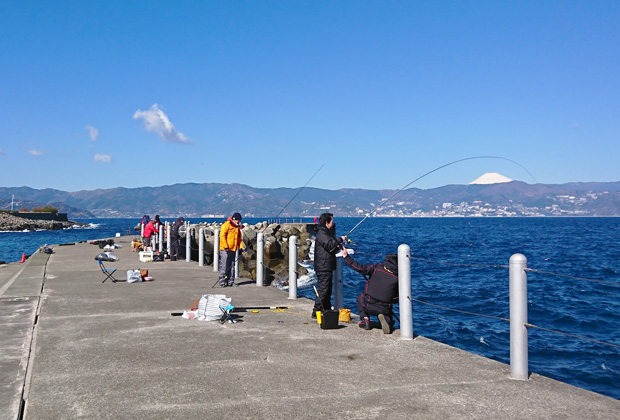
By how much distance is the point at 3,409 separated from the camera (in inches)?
178

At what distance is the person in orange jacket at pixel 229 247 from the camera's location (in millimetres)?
13052

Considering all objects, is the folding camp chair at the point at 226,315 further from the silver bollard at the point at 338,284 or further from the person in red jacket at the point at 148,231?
the person in red jacket at the point at 148,231

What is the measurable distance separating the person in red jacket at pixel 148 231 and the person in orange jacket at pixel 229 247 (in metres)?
13.2

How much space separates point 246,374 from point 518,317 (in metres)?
2.76

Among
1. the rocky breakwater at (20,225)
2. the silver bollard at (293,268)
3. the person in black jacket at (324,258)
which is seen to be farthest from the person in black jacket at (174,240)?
the rocky breakwater at (20,225)

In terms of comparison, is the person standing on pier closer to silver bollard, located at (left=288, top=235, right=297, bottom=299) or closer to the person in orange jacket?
the person in orange jacket

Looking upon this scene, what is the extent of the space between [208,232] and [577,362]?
2465 centimetres

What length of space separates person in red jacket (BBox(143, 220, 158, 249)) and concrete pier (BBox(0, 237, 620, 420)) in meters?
16.7

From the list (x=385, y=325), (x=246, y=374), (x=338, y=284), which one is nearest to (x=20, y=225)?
(x=338, y=284)

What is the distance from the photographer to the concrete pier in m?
4.55

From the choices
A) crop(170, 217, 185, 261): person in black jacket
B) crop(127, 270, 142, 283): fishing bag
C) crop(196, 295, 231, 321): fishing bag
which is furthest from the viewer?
crop(170, 217, 185, 261): person in black jacket

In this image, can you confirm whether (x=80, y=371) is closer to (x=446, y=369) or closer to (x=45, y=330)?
(x=45, y=330)

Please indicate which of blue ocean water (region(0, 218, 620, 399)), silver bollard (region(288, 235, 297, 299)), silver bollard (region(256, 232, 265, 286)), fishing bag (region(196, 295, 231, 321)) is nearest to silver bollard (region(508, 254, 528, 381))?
blue ocean water (region(0, 218, 620, 399))

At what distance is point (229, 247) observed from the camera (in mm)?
13430
